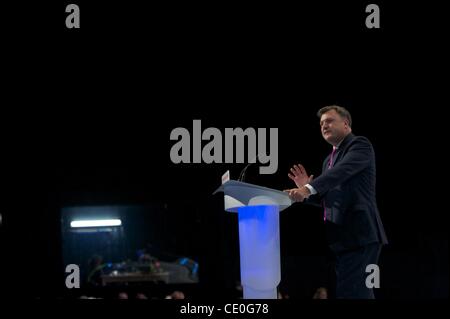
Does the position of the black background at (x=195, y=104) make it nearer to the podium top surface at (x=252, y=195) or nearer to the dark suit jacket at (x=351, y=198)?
the dark suit jacket at (x=351, y=198)

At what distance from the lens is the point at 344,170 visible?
3191mm

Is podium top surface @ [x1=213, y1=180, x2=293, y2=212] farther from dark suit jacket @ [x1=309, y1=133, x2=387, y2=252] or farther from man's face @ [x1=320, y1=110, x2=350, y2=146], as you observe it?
man's face @ [x1=320, y1=110, x2=350, y2=146]

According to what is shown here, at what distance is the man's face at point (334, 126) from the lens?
338 centimetres

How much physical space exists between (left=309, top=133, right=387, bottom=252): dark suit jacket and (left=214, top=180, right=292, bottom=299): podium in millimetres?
302

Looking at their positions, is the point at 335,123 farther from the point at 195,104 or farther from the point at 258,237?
the point at 195,104

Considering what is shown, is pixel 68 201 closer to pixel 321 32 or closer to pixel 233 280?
pixel 233 280

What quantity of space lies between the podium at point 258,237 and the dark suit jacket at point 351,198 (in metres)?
0.30

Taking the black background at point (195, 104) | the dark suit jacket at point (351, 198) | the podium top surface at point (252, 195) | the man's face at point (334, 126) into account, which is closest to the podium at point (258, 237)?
the podium top surface at point (252, 195)

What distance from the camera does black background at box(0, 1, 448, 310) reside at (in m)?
5.12

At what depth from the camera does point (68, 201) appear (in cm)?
686

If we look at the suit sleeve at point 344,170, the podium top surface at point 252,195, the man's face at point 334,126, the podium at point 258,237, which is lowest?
the podium at point 258,237

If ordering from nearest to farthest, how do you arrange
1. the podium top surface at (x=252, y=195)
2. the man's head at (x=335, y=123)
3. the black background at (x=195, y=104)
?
the podium top surface at (x=252, y=195), the man's head at (x=335, y=123), the black background at (x=195, y=104)

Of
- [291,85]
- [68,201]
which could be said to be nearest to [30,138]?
[68,201]

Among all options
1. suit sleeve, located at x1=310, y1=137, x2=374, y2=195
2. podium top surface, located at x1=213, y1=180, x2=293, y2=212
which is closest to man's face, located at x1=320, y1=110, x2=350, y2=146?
suit sleeve, located at x1=310, y1=137, x2=374, y2=195
